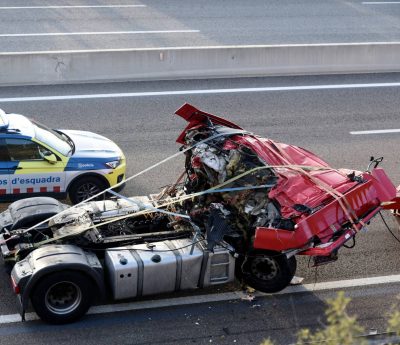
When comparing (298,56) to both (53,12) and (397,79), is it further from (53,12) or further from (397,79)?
(53,12)

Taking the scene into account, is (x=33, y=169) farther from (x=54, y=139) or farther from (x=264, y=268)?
(x=264, y=268)

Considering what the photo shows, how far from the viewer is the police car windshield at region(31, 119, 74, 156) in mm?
13594

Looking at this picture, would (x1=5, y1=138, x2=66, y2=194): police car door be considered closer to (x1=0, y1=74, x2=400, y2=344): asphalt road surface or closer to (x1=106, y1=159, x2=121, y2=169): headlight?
(x1=106, y1=159, x2=121, y2=169): headlight

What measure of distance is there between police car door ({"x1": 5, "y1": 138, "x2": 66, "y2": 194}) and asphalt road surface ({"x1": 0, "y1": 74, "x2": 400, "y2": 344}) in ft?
5.35

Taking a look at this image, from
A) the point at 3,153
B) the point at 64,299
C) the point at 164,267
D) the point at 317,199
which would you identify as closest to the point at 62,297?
the point at 64,299

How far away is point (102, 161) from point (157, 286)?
381 cm

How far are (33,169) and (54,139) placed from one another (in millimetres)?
846

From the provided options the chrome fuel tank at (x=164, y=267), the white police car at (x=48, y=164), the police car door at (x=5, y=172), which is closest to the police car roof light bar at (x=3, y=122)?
the white police car at (x=48, y=164)

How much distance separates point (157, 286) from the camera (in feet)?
34.7

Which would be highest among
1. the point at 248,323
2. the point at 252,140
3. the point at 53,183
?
the point at 252,140

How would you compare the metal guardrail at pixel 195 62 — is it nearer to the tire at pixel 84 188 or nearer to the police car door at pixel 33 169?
the police car door at pixel 33 169

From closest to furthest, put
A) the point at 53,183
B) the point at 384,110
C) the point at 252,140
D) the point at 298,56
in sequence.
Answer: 1. the point at 252,140
2. the point at 53,183
3. the point at 384,110
4. the point at 298,56

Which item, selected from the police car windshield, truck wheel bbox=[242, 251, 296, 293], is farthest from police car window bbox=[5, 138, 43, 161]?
truck wheel bbox=[242, 251, 296, 293]

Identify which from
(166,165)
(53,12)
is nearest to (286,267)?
(166,165)
